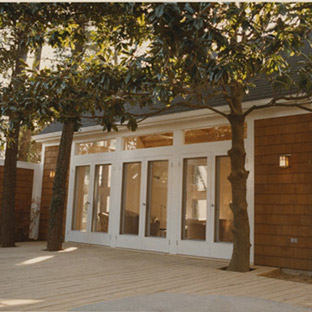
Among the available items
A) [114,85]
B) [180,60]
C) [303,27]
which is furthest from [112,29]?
[303,27]

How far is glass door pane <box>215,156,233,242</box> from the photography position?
6.89 meters

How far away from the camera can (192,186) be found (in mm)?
7512

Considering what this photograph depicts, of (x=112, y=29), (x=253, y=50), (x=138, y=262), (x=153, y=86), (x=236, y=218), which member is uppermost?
(x=112, y=29)

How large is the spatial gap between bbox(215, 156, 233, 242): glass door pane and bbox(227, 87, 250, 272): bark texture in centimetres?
105

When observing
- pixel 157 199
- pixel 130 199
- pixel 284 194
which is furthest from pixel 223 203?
pixel 130 199

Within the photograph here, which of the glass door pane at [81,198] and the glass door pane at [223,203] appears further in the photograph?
the glass door pane at [81,198]

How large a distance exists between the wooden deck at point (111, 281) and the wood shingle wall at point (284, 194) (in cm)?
46

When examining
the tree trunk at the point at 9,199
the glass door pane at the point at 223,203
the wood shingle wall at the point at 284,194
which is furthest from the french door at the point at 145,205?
the tree trunk at the point at 9,199

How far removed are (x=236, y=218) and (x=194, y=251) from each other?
66.7 inches

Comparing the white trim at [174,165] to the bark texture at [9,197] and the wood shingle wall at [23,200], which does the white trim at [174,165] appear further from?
the bark texture at [9,197]

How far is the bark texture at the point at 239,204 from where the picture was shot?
5734mm

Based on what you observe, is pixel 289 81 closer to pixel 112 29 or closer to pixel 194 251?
pixel 112 29

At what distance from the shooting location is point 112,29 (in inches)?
213

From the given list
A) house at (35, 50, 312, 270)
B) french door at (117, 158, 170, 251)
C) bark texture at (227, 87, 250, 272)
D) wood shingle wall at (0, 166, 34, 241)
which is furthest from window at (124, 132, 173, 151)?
wood shingle wall at (0, 166, 34, 241)
